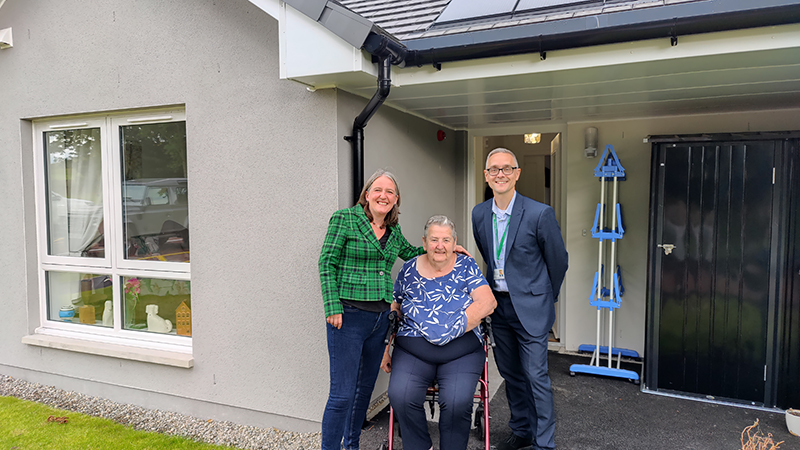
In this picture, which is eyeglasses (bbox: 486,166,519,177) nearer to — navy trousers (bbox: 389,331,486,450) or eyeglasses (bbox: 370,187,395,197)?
eyeglasses (bbox: 370,187,395,197)

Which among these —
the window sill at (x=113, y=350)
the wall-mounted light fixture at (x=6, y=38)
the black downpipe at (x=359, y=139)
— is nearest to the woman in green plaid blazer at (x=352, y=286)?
the black downpipe at (x=359, y=139)

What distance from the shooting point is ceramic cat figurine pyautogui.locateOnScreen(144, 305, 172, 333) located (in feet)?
13.7

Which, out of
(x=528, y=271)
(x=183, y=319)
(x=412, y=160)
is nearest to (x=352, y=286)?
(x=528, y=271)

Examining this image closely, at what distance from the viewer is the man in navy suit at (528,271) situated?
2.89m

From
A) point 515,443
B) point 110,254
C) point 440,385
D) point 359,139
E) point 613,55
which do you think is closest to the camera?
point 613,55

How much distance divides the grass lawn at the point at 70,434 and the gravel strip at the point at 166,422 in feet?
0.35

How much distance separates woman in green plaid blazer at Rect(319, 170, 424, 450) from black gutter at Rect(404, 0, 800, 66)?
0.82m

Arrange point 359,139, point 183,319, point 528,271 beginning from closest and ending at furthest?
point 528,271, point 359,139, point 183,319

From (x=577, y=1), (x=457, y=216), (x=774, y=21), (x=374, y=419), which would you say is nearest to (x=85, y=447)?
(x=374, y=419)

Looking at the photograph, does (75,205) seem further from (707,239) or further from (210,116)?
(707,239)

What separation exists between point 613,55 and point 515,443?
251cm

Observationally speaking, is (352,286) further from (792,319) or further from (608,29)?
(792,319)

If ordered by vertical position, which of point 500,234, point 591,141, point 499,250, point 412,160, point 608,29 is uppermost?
point 608,29

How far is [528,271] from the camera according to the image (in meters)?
2.92
